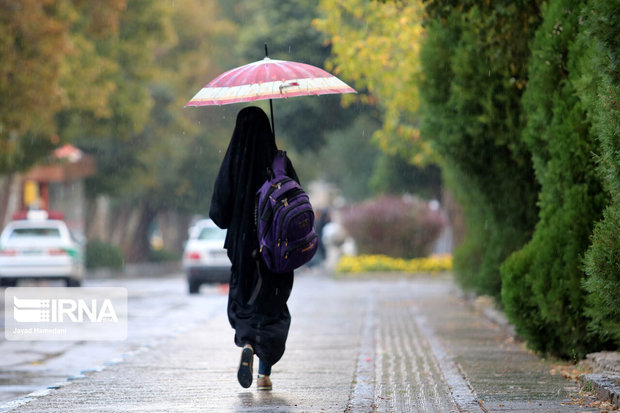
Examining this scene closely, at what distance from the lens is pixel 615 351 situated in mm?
9648

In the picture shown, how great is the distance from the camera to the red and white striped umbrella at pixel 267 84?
8.77 metres

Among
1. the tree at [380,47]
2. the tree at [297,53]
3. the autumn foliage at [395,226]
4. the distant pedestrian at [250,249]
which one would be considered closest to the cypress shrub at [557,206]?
the distant pedestrian at [250,249]

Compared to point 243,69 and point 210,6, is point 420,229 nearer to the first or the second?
point 210,6

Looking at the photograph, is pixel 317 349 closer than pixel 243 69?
No

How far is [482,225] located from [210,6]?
121 ft

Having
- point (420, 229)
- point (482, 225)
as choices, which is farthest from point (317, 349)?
point (420, 229)

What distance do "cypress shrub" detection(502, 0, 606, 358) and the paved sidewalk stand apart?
0.41 m

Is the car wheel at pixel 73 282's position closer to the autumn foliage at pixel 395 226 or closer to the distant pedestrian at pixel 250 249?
the autumn foliage at pixel 395 226

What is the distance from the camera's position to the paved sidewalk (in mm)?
7863

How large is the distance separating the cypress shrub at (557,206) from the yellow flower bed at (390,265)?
22040 mm

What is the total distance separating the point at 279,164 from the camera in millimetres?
8562

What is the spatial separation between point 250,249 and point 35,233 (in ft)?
60.7

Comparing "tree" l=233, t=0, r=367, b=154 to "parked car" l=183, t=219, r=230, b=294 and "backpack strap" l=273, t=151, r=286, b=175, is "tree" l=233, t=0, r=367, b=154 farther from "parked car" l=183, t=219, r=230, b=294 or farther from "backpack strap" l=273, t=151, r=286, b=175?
"backpack strap" l=273, t=151, r=286, b=175

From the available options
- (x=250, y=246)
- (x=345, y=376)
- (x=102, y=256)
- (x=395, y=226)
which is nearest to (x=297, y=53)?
(x=395, y=226)
